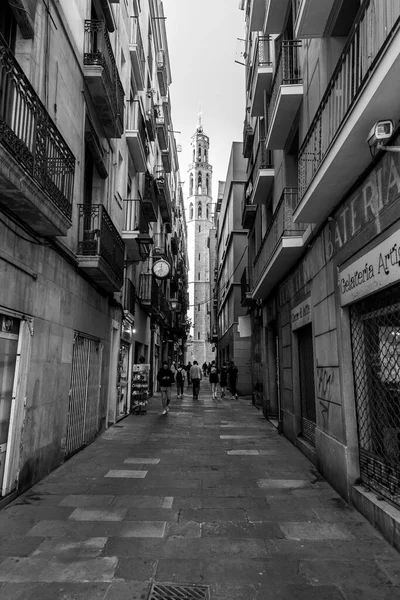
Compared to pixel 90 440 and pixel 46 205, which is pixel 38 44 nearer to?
pixel 46 205

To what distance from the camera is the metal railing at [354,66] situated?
13.1 ft

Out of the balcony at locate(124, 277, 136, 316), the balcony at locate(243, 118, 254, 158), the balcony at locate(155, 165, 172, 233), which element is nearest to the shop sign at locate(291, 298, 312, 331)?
the balcony at locate(124, 277, 136, 316)

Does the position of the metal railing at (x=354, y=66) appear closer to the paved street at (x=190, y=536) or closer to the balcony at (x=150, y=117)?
the paved street at (x=190, y=536)

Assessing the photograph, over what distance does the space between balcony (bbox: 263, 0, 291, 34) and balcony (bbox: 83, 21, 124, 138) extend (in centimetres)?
390

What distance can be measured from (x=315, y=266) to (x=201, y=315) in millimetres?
69617

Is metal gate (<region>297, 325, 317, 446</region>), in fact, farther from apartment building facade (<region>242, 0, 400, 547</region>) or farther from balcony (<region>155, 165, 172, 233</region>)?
balcony (<region>155, 165, 172, 233</region>)

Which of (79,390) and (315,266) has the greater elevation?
(315,266)

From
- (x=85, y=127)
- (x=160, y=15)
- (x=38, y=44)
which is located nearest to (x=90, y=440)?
(x=85, y=127)

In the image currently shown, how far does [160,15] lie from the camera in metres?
22.8

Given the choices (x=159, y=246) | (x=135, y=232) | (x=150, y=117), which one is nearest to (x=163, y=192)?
(x=159, y=246)

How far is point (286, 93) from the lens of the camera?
27.1 ft

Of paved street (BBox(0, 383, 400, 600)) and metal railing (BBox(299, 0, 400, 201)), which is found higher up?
metal railing (BBox(299, 0, 400, 201))

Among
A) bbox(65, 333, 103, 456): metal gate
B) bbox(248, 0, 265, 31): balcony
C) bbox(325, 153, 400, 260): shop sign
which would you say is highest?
bbox(248, 0, 265, 31): balcony

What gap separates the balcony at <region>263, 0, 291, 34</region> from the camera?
9578 millimetres
